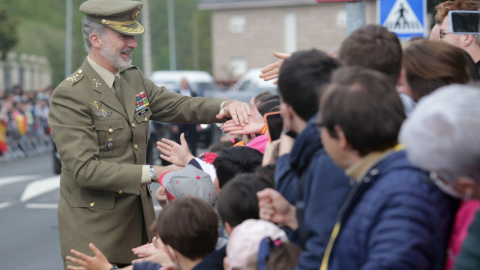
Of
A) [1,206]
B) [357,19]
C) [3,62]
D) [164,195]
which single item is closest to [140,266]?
[164,195]

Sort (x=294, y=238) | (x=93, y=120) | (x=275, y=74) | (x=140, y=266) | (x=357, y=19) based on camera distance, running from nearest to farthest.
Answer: (x=294, y=238) → (x=140, y=266) → (x=275, y=74) → (x=93, y=120) → (x=357, y=19)

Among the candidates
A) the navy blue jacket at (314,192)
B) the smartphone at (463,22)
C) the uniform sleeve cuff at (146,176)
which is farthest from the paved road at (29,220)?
the navy blue jacket at (314,192)

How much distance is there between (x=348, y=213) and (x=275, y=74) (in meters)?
1.50

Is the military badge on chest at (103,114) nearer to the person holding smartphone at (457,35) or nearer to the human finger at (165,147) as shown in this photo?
the human finger at (165,147)

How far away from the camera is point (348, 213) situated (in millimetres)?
2340

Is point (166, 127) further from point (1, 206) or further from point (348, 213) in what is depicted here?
point (348, 213)

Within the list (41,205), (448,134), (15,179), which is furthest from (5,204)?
(448,134)

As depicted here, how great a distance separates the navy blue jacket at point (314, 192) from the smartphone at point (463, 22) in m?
1.98

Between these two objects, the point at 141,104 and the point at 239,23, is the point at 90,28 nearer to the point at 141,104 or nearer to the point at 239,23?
the point at 141,104

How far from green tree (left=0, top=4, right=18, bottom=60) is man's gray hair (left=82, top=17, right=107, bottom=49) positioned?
1708 inches

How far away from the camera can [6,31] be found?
1807 inches

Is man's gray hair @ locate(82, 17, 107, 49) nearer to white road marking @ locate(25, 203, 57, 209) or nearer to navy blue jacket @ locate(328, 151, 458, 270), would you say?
navy blue jacket @ locate(328, 151, 458, 270)

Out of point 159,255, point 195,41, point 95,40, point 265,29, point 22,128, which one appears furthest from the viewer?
point 195,41

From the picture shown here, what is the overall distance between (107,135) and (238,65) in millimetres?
60231
